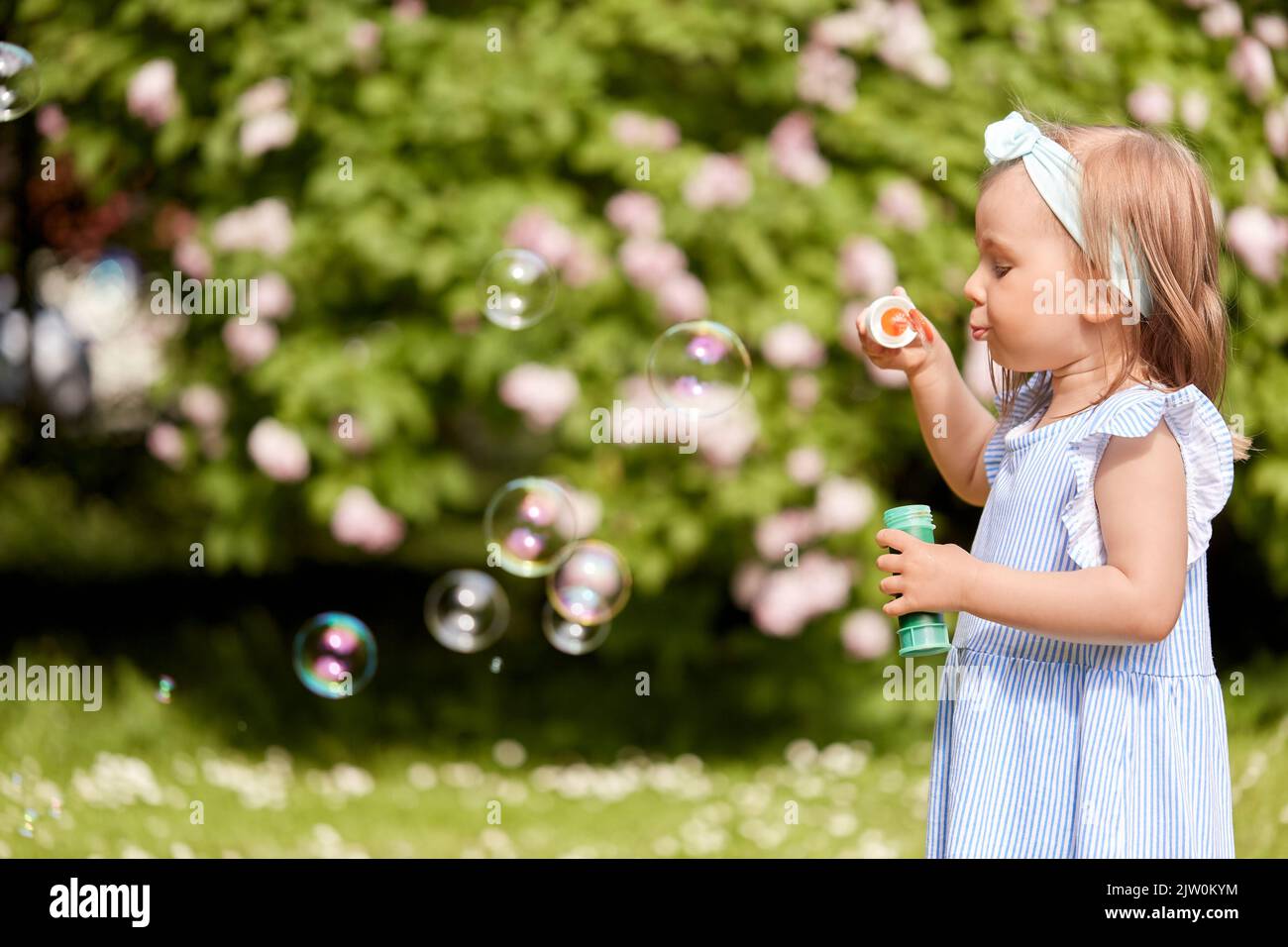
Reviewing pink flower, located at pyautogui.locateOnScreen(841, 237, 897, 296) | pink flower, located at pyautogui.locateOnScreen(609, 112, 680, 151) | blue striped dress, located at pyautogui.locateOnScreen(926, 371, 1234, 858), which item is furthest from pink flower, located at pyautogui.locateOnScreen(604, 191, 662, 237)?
blue striped dress, located at pyautogui.locateOnScreen(926, 371, 1234, 858)

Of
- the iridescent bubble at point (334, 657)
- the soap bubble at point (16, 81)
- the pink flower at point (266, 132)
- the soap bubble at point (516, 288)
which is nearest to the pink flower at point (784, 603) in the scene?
the soap bubble at point (516, 288)

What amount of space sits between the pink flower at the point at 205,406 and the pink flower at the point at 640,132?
1.41 metres

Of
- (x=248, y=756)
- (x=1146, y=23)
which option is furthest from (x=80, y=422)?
(x=1146, y=23)

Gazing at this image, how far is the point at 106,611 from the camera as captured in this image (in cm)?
661

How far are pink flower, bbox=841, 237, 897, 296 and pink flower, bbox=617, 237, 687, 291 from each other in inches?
18.5

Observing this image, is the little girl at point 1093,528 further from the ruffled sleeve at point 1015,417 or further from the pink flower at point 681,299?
the pink flower at point 681,299

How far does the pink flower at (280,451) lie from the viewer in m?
3.89

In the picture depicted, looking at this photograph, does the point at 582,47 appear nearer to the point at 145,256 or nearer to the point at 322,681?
the point at 145,256

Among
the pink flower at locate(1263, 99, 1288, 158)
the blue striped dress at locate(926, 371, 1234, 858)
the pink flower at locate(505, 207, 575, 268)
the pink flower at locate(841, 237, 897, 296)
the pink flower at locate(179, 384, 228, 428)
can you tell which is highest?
the pink flower at locate(1263, 99, 1288, 158)

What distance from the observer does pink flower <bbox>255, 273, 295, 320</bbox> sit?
13.1ft

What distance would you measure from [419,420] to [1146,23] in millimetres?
2465

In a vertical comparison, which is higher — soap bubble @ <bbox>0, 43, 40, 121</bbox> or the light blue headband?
soap bubble @ <bbox>0, 43, 40, 121</bbox>

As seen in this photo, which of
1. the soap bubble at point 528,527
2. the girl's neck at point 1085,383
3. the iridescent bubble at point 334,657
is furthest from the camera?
the soap bubble at point 528,527

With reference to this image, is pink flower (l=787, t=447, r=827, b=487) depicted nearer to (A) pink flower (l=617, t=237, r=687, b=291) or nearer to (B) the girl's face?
(A) pink flower (l=617, t=237, r=687, b=291)
